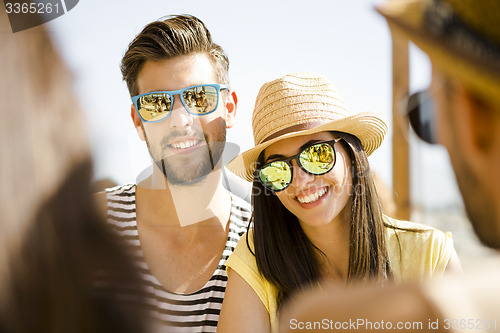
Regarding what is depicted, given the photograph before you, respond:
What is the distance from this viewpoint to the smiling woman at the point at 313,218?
1.81 meters

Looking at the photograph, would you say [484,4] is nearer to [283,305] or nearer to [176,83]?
[283,305]

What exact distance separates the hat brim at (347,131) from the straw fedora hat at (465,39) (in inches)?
47.6

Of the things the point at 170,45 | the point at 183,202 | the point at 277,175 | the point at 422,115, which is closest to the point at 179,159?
the point at 183,202

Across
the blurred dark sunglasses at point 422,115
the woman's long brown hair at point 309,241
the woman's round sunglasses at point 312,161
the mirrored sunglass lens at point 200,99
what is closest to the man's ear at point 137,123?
the mirrored sunglass lens at point 200,99

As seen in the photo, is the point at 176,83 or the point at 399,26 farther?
the point at 176,83

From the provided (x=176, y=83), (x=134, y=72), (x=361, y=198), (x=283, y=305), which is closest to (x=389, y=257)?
(x=361, y=198)

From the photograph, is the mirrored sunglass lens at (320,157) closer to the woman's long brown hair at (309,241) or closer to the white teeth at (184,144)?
the woman's long brown hair at (309,241)

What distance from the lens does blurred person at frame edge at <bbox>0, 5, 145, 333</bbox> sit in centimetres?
57

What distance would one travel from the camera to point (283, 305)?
1.80 m

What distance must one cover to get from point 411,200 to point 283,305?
2.37 m

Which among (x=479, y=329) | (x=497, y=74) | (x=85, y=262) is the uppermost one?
(x=497, y=74)

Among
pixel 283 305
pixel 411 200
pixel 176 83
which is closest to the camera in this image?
pixel 283 305

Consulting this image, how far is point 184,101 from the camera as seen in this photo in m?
2.45

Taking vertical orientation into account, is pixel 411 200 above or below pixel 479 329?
below
